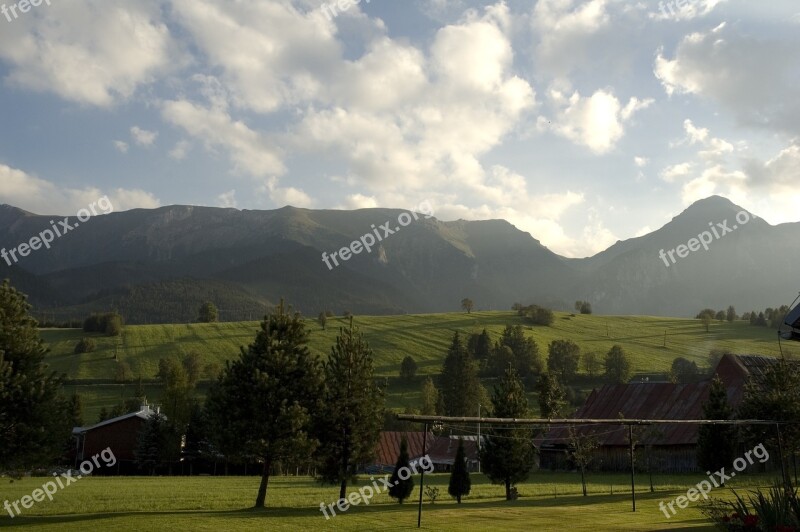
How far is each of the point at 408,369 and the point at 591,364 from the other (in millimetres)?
38284

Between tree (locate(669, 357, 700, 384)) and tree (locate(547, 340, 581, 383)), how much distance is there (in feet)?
60.9

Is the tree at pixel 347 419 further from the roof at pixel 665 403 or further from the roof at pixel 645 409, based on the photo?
the roof at pixel 645 409

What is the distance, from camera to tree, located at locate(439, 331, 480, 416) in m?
105

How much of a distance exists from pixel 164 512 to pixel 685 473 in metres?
49.0

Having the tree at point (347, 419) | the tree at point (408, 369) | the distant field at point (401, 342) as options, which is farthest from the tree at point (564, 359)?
the tree at point (347, 419)

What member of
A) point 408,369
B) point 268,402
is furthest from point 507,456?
point 408,369

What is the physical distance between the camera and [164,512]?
31.8 meters

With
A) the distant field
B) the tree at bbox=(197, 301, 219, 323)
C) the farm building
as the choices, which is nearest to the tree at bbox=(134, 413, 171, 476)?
the distant field

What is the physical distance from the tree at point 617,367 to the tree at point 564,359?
263 inches

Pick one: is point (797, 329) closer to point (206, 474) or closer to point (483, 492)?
point (483, 492)

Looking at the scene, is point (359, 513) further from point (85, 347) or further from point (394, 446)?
point (85, 347)

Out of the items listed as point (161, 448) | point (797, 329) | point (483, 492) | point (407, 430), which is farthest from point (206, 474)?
point (797, 329)

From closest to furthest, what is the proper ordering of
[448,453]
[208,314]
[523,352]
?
1. [448,453]
2. [523,352]
3. [208,314]

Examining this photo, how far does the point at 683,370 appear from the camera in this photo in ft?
415
